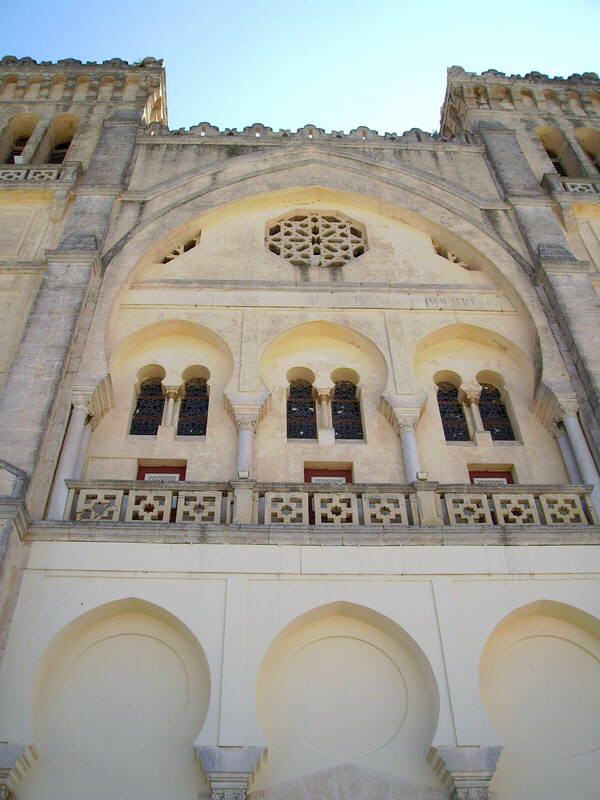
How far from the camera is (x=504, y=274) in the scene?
14.6 m

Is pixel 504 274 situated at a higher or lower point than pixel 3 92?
lower

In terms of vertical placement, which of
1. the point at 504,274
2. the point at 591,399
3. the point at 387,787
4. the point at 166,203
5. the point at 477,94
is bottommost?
the point at 387,787

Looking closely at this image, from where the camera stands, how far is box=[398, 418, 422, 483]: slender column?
11.4m

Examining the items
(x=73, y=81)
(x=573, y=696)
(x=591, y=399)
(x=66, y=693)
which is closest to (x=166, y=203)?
(x=73, y=81)

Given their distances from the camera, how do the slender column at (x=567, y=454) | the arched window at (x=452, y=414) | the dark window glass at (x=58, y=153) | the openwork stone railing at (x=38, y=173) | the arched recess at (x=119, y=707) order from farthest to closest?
the dark window glass at (x=58, y=153) → the openwork stone railing at (x=38, y=173) → the arched window at (x=452, y=414) → the slender column at (x=567, y=454) → the arched recess at (x=119, y=707)

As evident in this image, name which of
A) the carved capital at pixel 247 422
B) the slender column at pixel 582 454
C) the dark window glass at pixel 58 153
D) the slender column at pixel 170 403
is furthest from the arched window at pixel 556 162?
the dark window glass at pixel 58 153

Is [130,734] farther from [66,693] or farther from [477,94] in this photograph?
[477,94]

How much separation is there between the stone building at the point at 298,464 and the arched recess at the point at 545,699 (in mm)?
30

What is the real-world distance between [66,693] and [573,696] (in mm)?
5841

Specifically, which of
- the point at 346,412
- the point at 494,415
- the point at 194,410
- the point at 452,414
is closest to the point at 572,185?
the point at 494,415

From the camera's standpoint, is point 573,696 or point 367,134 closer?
point 573,696

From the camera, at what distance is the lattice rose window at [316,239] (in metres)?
15.7

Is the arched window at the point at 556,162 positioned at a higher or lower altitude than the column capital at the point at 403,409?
higher

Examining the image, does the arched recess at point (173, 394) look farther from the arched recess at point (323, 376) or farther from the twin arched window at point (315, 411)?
the twin arched window at point (315, 411)
